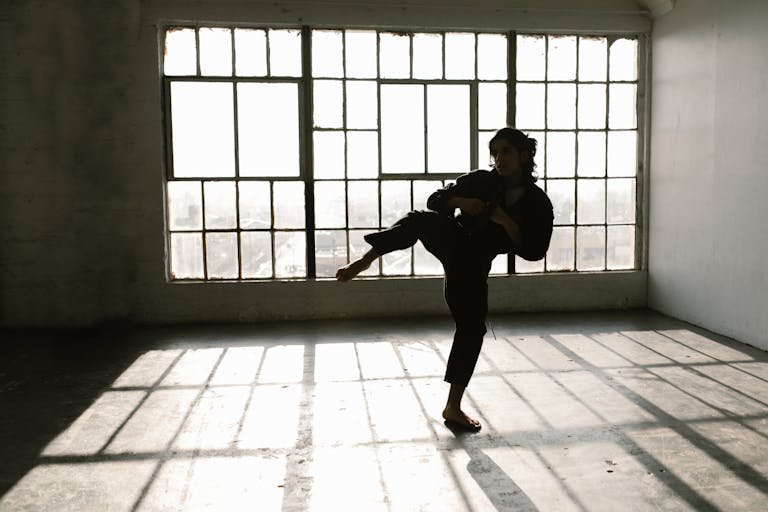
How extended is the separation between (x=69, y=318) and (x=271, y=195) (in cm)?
213

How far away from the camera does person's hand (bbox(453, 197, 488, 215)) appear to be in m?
3.21

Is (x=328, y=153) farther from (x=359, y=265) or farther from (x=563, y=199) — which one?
(x=359, y=265)

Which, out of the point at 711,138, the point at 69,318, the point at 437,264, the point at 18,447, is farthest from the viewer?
the point at 437,264

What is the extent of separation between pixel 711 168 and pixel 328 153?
133 inches

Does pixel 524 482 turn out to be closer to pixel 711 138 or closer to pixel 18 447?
pixel 18 447

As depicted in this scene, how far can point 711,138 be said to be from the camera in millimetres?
5742

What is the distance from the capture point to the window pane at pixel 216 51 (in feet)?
20.5

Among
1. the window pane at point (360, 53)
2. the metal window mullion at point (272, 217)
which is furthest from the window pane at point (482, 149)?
the metal window mullion at point (272, 217)

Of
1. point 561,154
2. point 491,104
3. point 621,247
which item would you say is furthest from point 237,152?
point 621,247

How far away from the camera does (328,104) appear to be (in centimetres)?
642

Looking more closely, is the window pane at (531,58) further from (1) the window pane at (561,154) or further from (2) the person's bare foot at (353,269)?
(2) the person's bare foot at (353,269)

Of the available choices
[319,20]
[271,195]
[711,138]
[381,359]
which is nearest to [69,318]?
[271,195]

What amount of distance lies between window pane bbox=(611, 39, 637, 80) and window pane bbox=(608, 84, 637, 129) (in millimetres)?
101

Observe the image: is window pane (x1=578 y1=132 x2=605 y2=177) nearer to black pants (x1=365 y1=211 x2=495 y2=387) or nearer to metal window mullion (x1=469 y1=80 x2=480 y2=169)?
metal window mullion (x1=469 y1=80 x2=480 y2=169)
